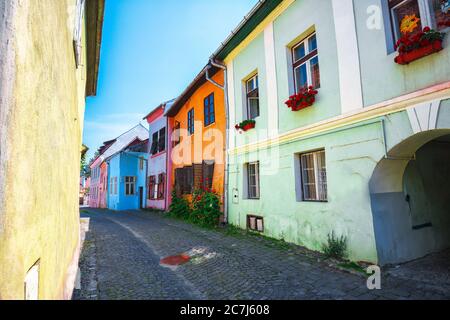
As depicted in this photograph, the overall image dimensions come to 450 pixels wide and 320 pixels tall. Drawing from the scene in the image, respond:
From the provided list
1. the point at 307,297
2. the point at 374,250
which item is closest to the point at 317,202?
the point at 374,250

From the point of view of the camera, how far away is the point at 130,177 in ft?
75.4

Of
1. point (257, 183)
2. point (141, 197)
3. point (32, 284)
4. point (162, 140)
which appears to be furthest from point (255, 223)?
point (141, 197)

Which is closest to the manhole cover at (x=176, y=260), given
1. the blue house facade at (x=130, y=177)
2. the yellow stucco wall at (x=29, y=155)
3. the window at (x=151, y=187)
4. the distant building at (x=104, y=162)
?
the yellow stucco wall at (x=29, y=155)

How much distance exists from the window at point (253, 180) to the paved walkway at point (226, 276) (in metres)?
1.76

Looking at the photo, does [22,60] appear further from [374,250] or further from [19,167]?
[374,250]

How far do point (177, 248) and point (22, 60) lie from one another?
595cm

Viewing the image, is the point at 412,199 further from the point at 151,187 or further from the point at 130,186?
the point at 130,186

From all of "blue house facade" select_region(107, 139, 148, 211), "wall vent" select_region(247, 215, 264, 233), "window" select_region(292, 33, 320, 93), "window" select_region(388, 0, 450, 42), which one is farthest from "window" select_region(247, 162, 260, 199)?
"blue house facade" select_region(107, 139, 148, 211)

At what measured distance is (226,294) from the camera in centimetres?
383

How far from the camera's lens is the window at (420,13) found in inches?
158

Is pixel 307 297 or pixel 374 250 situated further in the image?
pixel 374 250

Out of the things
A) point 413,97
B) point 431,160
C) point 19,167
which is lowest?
point 19,167

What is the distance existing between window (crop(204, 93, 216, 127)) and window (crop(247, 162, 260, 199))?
317 centimetres

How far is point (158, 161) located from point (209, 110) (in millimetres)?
7811
